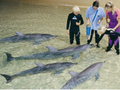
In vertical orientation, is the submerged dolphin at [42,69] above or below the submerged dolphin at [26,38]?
below

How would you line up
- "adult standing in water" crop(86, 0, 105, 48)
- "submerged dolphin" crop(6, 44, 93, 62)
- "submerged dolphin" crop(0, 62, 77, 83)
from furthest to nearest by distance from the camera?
"adult standing in water" crop(86, 0, 105, 48), "submerged dolphin" crop(6, 44, 93, 62), "submerged dolphin" crop(0, 62, 77, 83)

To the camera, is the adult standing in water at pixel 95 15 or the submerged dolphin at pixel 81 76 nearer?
the submerged dolphin at pixel 81 76

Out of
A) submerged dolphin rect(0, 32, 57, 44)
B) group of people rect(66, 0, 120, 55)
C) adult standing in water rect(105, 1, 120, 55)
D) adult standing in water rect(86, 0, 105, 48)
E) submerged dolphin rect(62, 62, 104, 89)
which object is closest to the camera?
submerged dolphin rect(62, 62, 104, 89)

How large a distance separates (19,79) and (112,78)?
308cm

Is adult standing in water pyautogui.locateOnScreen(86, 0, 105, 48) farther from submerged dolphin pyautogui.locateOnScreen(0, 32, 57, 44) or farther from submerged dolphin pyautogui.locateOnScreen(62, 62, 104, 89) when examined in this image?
submerged dolphin pyautogui.locateOnScreen(0, 32, 57, 44)

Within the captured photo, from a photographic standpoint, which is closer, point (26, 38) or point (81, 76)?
point (81, 76)

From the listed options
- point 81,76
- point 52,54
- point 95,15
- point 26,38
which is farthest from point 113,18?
point 26,38

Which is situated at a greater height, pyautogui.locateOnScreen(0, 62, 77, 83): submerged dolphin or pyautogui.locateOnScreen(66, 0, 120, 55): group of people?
pyautogui.locateOnScreen(66, 0, 120, 55): group of people

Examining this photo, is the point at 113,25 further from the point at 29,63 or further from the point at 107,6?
the point at 29,63

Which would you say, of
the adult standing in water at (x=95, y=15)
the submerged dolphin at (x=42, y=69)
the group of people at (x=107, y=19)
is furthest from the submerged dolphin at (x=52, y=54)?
the adult standing in water at (x=95, y=15)

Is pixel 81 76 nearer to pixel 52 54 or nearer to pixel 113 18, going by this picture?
pixel 52 54

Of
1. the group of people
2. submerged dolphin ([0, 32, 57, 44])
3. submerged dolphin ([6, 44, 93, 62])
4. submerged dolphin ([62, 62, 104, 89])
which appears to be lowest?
submerged dolphin ([62, 62, 104, 89])

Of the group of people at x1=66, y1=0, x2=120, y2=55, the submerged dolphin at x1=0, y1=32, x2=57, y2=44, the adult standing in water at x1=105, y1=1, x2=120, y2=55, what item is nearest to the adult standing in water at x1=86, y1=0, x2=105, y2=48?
the group of people at x1=66, y1=0, x2=120, y2=55

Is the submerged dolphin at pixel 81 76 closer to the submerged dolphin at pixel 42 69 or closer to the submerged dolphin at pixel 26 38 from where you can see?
the submerged dolphin at pixel 42 69
